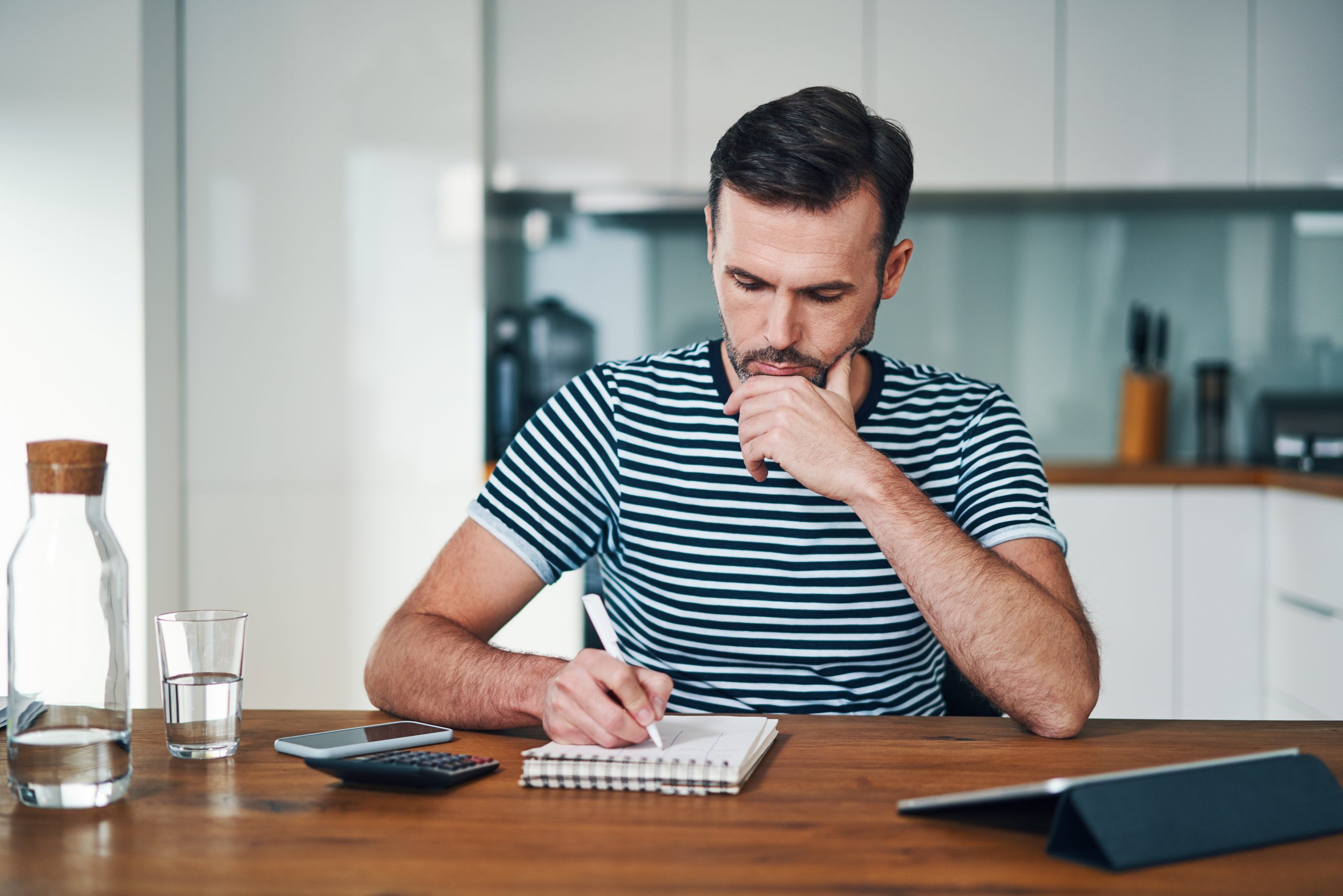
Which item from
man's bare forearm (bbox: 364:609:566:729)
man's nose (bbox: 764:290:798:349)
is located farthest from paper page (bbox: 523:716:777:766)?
man's nose (bbox: 764:290:798:349)

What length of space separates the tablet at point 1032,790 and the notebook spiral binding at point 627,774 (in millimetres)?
142

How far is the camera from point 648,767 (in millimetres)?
832

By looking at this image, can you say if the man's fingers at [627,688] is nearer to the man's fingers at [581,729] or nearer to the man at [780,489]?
the man's fingers at [581,729]

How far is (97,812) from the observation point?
0.78m

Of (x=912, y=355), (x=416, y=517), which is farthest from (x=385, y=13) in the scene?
(x=912, y=355)

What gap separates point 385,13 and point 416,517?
1.32 metres

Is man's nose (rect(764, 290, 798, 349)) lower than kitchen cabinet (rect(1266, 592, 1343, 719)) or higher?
higher

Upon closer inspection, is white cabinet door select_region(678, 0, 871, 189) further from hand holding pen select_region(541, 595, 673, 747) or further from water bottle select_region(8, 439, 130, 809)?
water bottle select_region(8, 439, 130, 809)

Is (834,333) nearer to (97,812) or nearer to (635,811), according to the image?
(635,811)

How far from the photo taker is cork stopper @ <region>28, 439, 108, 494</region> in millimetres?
749

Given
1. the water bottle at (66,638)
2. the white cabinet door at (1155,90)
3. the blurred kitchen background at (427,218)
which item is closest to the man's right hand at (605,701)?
the water bottle at (66,638)

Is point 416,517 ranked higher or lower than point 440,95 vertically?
lower

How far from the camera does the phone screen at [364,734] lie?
3.06ft

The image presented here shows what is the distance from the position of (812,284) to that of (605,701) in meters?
0.62
